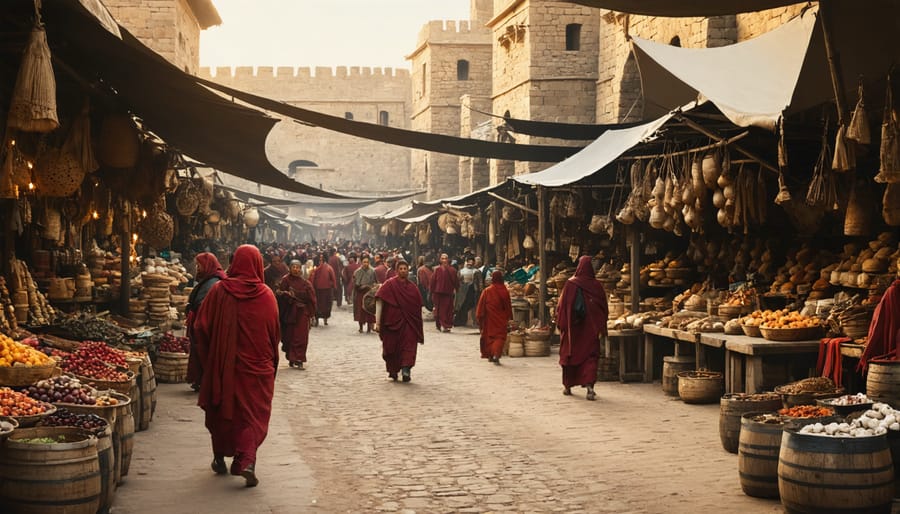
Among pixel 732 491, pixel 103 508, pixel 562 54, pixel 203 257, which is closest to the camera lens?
pixel 103 508

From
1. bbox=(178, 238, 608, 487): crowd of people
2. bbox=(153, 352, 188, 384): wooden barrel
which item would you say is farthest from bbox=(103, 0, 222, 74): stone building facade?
bbox=(153, 352, 188, 384): wooden barrel

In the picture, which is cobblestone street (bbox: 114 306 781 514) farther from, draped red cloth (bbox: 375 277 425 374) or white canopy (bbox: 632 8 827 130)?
white canopy (bbox: 632 8 827 130)

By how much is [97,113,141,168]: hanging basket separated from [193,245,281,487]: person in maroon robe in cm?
225

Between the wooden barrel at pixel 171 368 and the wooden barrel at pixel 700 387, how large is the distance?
15.6ft

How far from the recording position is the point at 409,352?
11.2m

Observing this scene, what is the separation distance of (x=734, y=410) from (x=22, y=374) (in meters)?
4.21

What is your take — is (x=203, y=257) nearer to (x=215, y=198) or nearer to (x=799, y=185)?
(x=799, y=185)

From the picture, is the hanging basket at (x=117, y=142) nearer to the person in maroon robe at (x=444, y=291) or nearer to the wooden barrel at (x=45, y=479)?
the wooden barrel at (x=45, y=479)

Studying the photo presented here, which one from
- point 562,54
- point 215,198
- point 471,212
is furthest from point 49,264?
point 562,54

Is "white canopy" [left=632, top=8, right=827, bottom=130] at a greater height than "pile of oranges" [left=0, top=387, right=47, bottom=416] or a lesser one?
greater

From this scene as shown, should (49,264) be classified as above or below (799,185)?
below

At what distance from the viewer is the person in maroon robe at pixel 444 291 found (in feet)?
59.5

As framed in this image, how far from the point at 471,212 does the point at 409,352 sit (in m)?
10.0

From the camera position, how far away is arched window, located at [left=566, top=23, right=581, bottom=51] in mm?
26344
